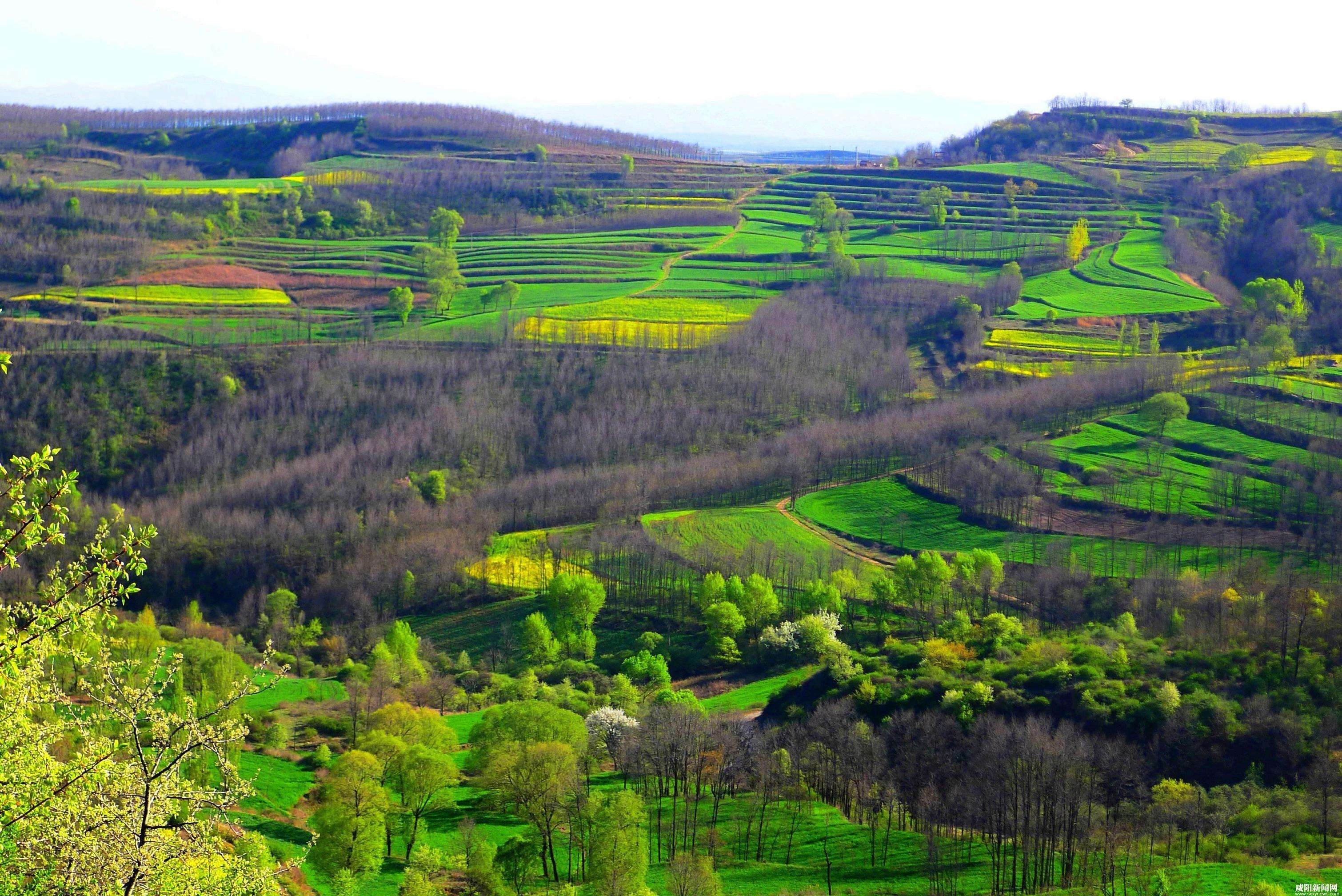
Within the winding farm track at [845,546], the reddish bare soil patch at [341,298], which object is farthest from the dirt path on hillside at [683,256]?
the winding farm track at [845,546]

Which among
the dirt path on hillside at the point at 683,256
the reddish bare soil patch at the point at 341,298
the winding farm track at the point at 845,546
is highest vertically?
the dirt path on hillside at the point at 683,256

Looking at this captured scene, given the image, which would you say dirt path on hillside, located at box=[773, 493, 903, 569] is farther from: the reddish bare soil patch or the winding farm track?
the reddish bare soil patch

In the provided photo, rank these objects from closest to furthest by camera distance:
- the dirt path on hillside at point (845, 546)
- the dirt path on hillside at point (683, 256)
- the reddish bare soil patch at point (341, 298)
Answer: the dirt path on hillside at point (845, 546) → the reddish bare soil patch at point (341, 298) → the dirt path on hillside at point (683, 256)

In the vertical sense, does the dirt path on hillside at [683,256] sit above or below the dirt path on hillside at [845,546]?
above

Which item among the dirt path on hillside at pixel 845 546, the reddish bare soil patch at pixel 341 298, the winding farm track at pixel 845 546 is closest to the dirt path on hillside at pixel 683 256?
the reddish bare soil patch at pixel 341 298

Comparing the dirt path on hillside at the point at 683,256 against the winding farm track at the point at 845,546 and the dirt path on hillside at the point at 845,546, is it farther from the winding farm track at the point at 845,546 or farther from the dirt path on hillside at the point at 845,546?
the dirt path on hillside at the point at 845,546

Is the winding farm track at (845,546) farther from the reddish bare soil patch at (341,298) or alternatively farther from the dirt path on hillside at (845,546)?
the reddish bare soil patch at (341,298)

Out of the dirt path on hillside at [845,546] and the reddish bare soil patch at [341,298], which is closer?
the dirt path on hillside at [845,546]

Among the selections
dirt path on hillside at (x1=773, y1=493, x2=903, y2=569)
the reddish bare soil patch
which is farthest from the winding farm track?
the reddish bare soil patch

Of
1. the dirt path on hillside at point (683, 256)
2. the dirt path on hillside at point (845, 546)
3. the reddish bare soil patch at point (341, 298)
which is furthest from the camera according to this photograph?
the dirt path on hillside at point (683, 256)

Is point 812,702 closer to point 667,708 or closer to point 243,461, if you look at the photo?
point 667,708

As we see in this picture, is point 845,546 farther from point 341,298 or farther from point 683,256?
point 341,298
